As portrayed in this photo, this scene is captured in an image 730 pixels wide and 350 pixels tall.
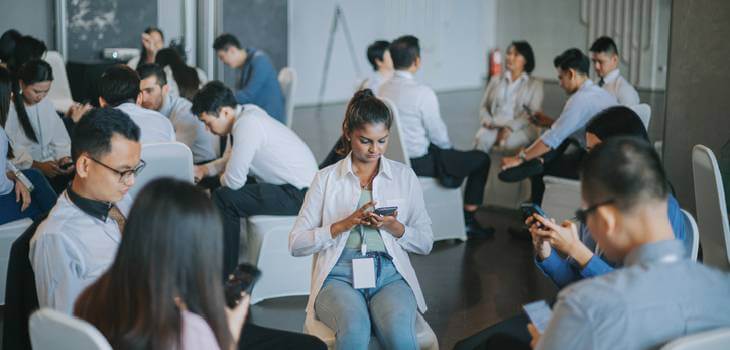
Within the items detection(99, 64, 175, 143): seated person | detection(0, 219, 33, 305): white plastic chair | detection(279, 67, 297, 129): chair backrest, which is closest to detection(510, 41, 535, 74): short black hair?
detection(279, 67, 297, 129): chair backrest

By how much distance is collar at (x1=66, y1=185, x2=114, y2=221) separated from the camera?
2.93 meters

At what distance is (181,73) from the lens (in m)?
6.78

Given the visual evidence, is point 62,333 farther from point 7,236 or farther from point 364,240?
point 7,236

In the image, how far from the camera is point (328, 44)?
12.9 metres

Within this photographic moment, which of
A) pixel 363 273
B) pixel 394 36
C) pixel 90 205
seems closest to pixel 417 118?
pixel 363 273

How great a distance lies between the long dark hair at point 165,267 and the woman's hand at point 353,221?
1340mm

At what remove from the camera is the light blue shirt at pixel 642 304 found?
6.97 feet

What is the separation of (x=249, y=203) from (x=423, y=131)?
1547 millimetres

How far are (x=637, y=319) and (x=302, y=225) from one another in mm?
1714

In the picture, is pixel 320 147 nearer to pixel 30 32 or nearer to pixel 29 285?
pixel 30 32

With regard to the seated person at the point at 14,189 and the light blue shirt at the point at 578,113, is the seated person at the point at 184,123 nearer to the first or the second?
the seated person at the point at 14,189

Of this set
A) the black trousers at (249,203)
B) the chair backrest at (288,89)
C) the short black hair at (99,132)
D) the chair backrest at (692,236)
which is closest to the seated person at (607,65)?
the chair backrest at (288,89)

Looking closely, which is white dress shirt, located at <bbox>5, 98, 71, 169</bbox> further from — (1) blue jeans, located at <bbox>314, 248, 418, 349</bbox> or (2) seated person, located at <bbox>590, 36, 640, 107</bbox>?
(2) seated person, located at <bbox>590, 36, 640, 107</bbox>

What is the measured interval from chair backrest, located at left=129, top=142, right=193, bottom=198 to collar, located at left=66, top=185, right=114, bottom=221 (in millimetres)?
1388
